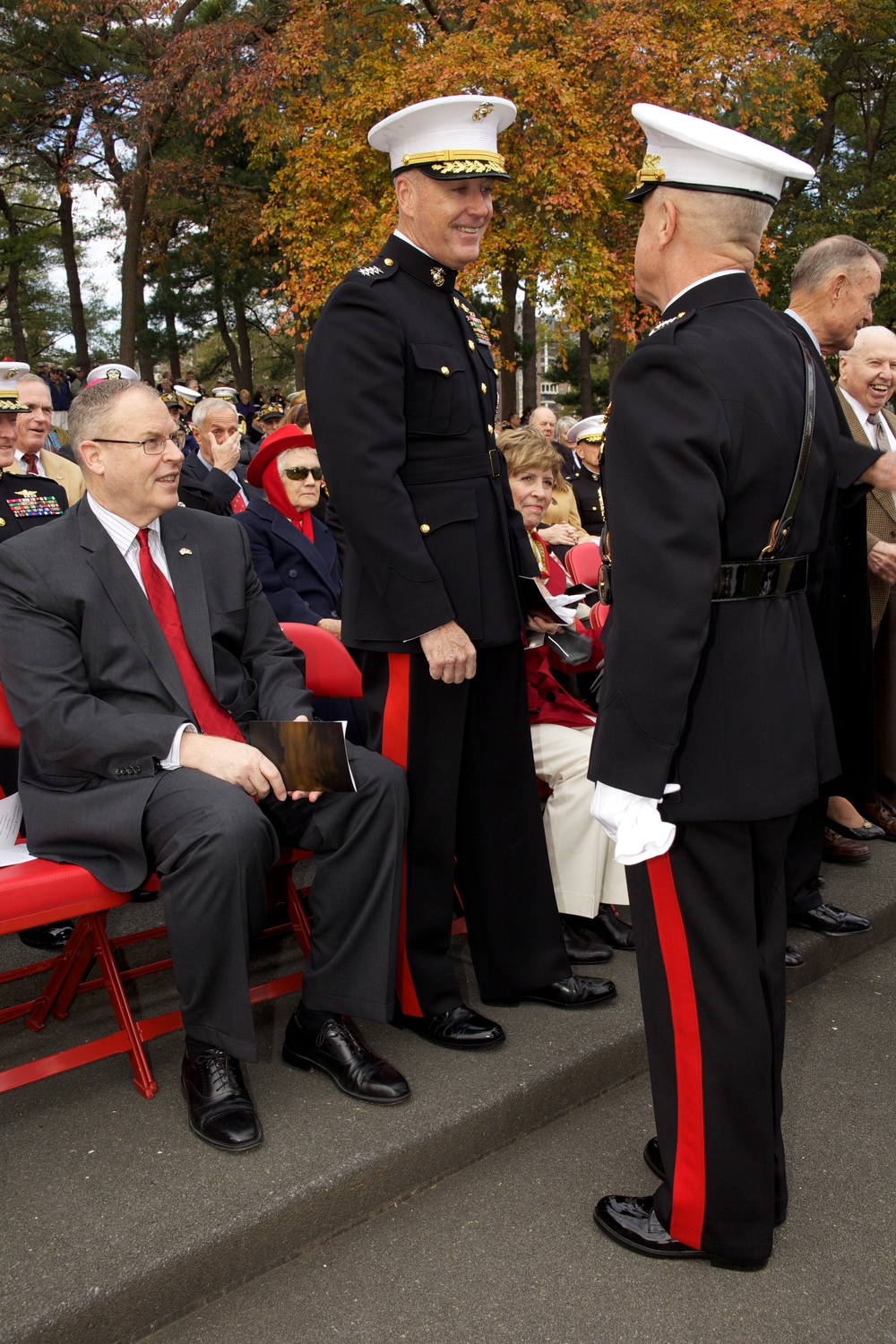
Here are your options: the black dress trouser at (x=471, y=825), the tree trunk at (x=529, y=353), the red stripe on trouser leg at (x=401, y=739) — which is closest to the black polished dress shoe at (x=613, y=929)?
the black dress trouser at (x=471, y=825)

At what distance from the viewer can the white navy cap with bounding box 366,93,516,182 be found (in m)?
2.80

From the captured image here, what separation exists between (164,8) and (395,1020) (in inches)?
651

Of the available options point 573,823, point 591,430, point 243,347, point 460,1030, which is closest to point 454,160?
point 573,823

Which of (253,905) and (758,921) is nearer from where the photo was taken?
(758,921)

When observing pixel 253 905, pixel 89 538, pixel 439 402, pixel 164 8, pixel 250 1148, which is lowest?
pixel 250 1148

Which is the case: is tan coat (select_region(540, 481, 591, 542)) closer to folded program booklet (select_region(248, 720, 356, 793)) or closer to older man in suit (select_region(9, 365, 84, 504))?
older man in suit (select_region(9, 365, 84, 504))

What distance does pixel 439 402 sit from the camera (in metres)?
2.89

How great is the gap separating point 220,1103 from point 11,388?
A: 379cm

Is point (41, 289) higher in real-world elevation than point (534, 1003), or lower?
higher

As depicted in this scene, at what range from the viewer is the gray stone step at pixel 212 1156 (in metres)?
2.21

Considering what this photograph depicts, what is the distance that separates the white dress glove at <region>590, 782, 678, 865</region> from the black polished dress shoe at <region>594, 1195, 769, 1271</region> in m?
0.92

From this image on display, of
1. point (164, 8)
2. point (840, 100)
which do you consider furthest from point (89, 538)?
point (840, 100)

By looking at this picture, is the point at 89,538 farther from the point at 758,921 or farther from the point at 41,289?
the point at 41,289

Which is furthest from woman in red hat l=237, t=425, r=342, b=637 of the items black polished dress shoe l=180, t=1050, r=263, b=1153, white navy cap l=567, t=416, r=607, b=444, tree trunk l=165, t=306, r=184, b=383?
tree trunk l=165, t=306, r=184, b=383
